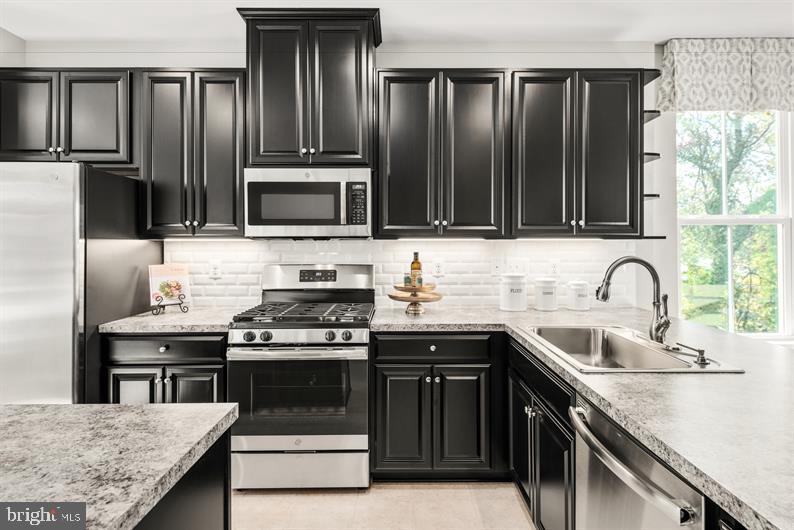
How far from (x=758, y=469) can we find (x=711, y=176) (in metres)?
3.22

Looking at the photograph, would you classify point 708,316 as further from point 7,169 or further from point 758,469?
point 7,169

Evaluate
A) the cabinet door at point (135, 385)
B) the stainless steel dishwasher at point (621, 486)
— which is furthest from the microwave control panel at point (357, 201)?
the stainless steel dishwasher at point (621, 486)

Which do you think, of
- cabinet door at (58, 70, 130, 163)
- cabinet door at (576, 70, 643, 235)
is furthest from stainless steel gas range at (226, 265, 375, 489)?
cabinet door at (576, 70, 643, 235)

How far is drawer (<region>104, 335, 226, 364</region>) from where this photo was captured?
2.68m

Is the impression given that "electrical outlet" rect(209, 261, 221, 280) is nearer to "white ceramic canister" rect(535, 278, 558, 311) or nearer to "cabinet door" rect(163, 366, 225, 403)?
"cabinet door" rect(163, 366, 225, 403)

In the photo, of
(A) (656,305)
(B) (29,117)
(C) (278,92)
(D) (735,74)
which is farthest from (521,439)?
(B) (29,117)

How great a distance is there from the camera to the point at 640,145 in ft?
9.83

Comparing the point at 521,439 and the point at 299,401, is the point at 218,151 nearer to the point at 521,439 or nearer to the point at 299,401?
the point at 299,401

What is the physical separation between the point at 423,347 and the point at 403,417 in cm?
41

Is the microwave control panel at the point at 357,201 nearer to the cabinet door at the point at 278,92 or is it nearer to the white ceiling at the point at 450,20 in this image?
the cabinet door at the point at 278,92

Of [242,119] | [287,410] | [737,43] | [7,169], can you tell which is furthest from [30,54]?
[737,43]

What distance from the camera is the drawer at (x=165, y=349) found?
268 centimetres

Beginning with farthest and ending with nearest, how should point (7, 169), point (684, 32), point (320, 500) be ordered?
point (684, 32)
point (320, 500)
point (7, 169)

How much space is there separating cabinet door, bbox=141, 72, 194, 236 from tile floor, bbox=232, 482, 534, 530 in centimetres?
170
